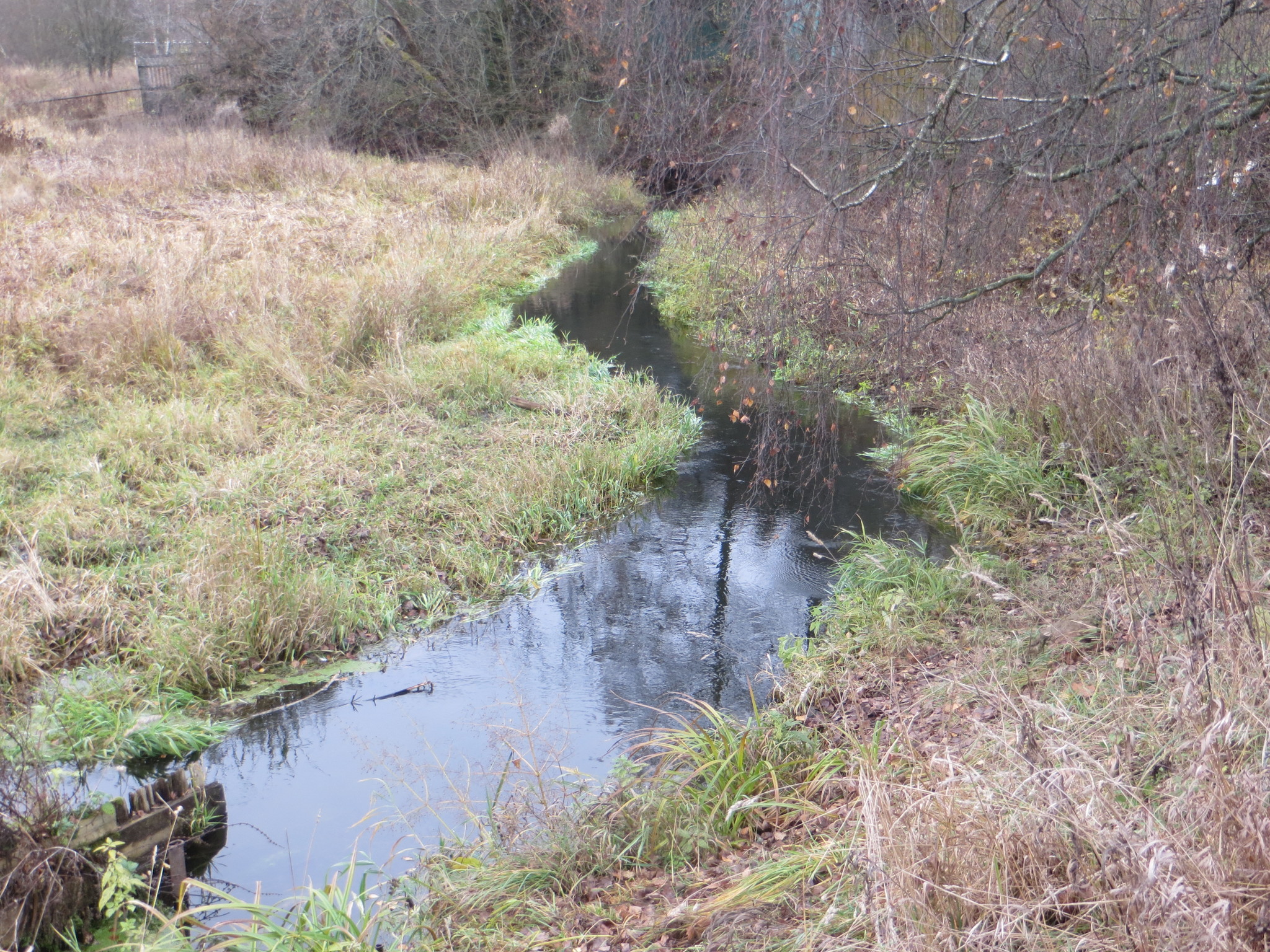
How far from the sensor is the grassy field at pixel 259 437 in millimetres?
5273

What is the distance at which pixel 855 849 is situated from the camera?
9.05 feet

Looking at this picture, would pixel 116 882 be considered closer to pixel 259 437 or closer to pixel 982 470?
pixel 259 437

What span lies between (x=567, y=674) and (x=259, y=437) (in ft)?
12.6

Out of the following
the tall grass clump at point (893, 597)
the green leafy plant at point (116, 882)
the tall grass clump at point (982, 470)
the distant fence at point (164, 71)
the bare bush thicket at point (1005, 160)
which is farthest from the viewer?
the distant fence at point (164, 71)

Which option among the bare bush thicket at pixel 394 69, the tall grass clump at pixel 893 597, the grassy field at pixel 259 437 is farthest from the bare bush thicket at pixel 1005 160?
the bare bush thicket at pixel 394 69

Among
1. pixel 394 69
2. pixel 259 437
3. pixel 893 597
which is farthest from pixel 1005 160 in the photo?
pixel 394 69

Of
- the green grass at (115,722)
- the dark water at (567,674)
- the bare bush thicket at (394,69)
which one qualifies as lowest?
the dark water at (567,674)

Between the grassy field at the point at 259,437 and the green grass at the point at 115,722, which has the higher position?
the grassy field at the point at 259,437

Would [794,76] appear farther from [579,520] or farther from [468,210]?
[468,210]

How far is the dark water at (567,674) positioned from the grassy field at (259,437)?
1.41ft

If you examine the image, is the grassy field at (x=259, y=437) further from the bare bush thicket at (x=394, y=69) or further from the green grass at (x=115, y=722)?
the bare bush thicket at (x=394, y=69)

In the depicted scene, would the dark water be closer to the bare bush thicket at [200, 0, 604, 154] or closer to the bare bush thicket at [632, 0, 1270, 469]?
the bare bush thicket at [632, 0, 1270, 469]

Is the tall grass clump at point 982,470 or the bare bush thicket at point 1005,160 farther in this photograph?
the tall grass clump at point 982,470

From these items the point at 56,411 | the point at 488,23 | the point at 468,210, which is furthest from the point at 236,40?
the point at 56,411
